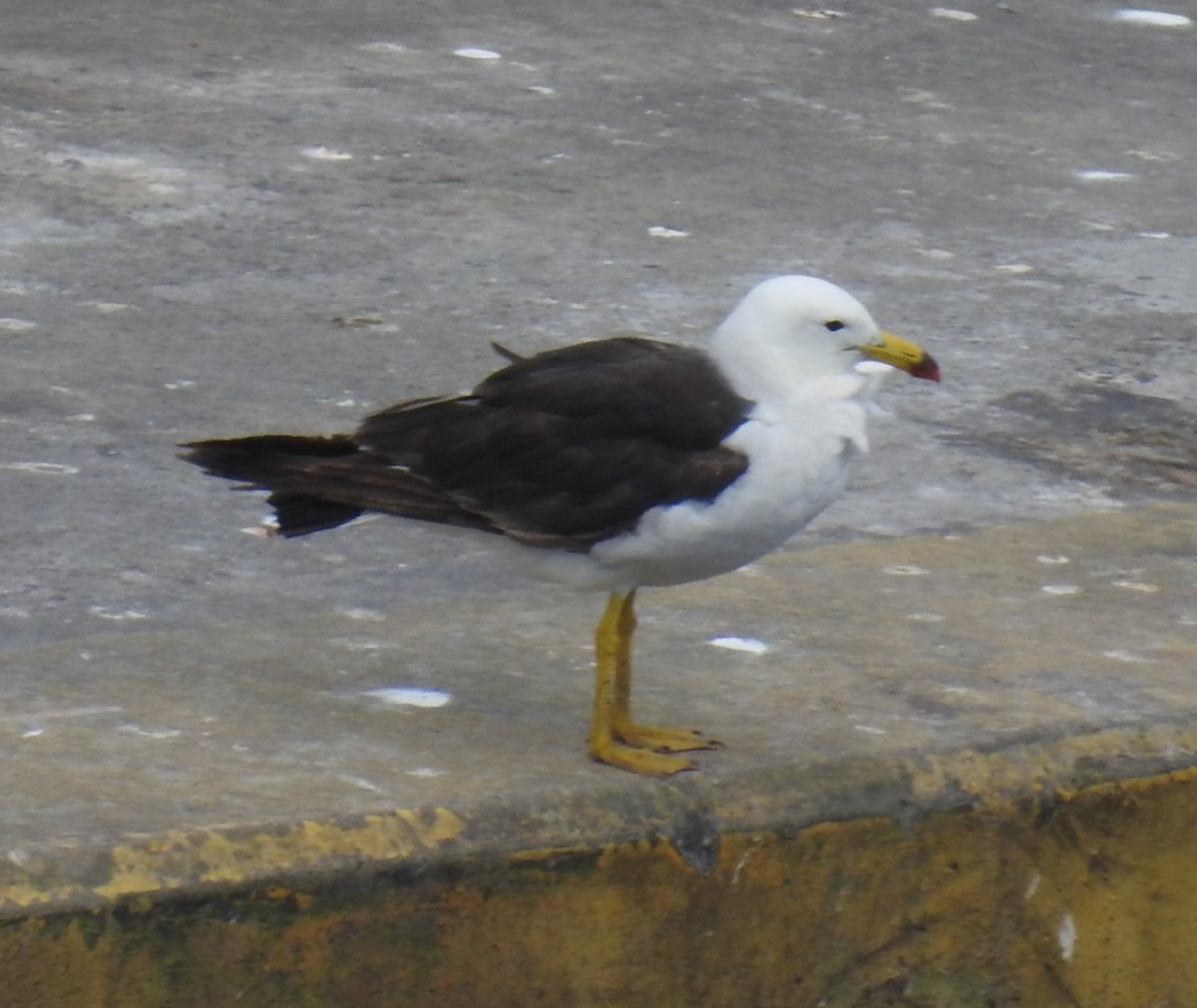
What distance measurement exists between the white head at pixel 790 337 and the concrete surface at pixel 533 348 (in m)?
0.58

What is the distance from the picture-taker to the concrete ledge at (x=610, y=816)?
3092 mm

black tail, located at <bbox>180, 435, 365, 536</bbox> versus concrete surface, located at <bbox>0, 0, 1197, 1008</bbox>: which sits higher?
black tail, located at <bbox>180, 435, 365, 536</bbox>

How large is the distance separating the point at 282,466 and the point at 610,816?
0.74 metres

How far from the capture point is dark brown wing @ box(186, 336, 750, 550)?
3.40m

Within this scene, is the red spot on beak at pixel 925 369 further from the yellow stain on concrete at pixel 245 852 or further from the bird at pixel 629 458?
the yellow stain on concrete at pixel 245 852

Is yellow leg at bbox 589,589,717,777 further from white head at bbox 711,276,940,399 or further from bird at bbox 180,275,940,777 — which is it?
white head at bbox 711,276,940,399

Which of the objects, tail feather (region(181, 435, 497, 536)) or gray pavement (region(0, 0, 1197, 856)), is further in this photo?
gray pavement (region(0, 0, 1197, 856))

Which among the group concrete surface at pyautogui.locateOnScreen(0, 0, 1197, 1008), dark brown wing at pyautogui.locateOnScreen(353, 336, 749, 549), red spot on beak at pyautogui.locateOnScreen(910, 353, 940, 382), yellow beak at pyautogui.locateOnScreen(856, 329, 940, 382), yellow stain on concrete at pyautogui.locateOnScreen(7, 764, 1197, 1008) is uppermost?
yellow beak at pyautogui.locateOnScreen(856, 329, 940, 382)

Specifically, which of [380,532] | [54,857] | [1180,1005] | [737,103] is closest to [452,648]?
[380,532]

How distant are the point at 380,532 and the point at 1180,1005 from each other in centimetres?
172

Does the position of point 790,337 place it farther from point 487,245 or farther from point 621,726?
point 487,245

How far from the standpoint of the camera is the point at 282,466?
3545mm

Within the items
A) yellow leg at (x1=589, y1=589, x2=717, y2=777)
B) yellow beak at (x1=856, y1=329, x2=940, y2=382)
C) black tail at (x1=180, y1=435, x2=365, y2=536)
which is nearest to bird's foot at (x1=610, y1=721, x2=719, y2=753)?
yellow leg at (x1=589, y1=589, x2=717, y2=777)

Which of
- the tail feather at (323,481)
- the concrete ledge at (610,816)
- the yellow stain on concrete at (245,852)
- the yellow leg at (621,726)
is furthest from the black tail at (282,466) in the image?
the yellow stain on concrete at (245,852)
